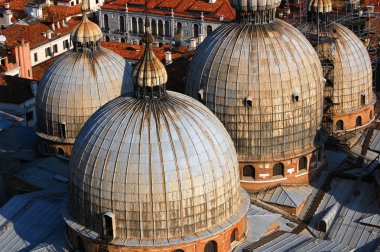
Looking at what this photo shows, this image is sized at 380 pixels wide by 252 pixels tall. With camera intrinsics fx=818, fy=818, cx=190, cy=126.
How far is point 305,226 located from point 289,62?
10.3 meters

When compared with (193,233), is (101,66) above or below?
above

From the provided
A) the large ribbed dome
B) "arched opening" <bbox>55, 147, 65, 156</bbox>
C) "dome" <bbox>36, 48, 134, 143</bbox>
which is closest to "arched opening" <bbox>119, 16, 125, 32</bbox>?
"dome" <bbox>36, 48, 134, 143</bbox>

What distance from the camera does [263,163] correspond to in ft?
171

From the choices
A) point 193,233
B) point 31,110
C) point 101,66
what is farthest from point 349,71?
point 31,110

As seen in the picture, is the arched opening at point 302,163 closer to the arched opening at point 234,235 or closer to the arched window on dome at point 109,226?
the arched opening at point 234,235

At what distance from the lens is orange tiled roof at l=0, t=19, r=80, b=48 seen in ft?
305

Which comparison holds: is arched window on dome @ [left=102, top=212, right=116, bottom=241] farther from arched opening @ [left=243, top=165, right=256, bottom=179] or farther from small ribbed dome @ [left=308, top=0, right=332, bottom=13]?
small ribbed dome @ [left=308, top=0, right=332, bottom=13]

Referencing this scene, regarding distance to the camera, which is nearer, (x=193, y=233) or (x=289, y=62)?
(x=193, y=233)

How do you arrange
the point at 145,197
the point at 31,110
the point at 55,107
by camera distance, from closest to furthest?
the point at 145,197 → the point at 55,107 → the point at 31,110

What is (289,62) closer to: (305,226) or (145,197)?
(305,226)

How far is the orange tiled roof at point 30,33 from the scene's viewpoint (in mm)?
92938

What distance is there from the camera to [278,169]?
52.7 meters

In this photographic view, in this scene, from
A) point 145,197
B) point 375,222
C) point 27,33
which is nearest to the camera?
point 145,197

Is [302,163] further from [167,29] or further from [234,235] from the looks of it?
[167,29]
